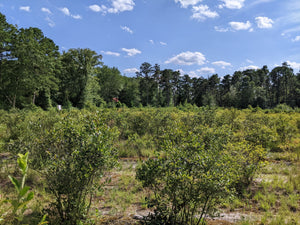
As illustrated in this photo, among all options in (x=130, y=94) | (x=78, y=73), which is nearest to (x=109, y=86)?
(x=130, y=94)

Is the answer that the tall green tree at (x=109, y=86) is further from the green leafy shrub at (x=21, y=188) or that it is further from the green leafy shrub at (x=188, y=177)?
the green leafy shrub at (x=21, y=188)


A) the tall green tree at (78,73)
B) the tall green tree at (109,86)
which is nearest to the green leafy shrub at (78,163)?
the tall green tree at (78,73)

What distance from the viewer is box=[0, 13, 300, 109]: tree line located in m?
20.1

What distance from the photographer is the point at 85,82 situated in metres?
29.0

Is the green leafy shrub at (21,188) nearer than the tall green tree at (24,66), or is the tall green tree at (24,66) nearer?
the green leafy shrub at (21,188)

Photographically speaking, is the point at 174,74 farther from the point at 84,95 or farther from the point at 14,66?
the point at 14,66

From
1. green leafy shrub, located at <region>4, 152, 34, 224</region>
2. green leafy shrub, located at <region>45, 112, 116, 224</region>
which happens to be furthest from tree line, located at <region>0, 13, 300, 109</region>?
green leafy shrub, located at <region>4, 152, 34, 224</region>

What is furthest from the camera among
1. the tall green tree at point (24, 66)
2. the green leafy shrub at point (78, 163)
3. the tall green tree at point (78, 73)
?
the tall green tree at point (78, 73)

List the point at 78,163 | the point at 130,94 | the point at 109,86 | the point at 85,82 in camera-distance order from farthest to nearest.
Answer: the point at 130,94 → the point at 109,86 → the point at 85,82 → the point at 78,163

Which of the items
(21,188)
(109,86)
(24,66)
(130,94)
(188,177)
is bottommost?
(188,177)

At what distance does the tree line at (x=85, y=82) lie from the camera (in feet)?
65.9

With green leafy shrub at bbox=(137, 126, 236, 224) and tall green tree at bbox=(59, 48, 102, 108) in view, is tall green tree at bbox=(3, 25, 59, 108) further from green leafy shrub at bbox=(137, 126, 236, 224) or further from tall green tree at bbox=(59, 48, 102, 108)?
green leafy shrub at bbox=(137, 126, 236, 224)

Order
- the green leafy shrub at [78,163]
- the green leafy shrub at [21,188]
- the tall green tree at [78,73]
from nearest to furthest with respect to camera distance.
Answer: the green leafy shrub at [21,188] < the green leafy shrub at [78,163] < the tall green tree at [78,73]

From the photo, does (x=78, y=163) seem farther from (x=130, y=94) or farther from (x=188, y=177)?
(x=130, y=94)
